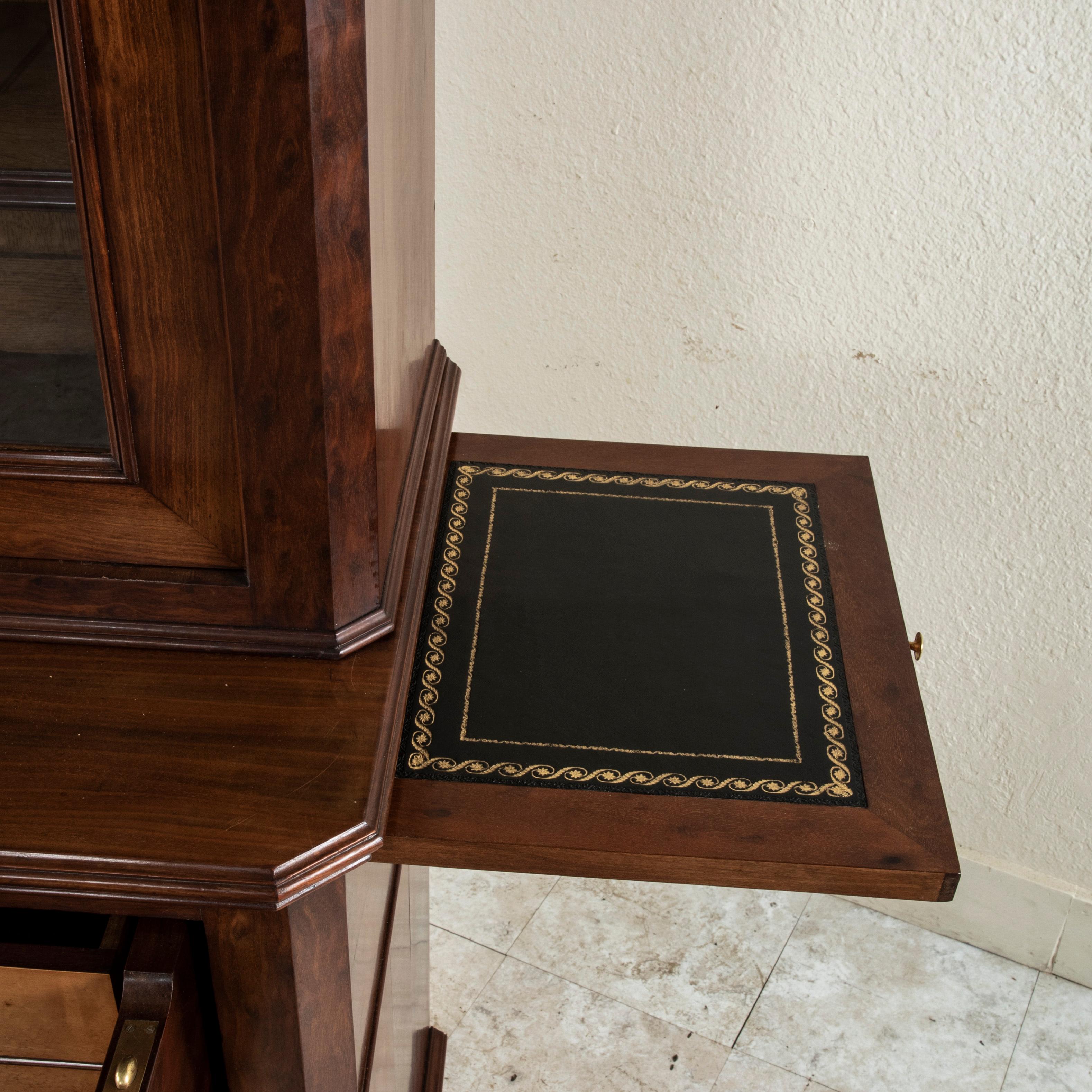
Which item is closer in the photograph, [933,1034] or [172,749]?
[172,749]

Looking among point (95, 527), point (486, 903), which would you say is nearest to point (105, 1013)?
point (95, 527)

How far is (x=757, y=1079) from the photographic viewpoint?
1.67 meters

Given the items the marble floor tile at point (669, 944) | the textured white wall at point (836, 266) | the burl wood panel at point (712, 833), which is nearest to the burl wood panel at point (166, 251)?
the burl wood panel at point (712, 833)

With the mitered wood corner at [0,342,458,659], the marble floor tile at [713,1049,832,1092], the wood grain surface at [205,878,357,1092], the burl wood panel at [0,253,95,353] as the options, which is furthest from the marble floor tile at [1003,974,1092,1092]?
the burl wood panel at [0,253,95,353]

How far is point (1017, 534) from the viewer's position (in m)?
1.55

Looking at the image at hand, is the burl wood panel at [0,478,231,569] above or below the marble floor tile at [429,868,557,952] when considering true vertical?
above

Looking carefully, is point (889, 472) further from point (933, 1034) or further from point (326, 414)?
point (326, 414)

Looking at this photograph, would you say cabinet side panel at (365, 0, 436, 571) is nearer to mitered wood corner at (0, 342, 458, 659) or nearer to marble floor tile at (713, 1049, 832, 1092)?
mitered wood corner at (0, 342, 458, 659)

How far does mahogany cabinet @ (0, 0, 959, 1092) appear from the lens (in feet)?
2.13

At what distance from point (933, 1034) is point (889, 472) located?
0.86 m

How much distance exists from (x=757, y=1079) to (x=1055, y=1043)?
0.47 metres

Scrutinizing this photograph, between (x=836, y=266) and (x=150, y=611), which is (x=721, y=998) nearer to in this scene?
(x=836, y=266)

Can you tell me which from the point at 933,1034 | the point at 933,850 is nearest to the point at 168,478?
the point at 933,850

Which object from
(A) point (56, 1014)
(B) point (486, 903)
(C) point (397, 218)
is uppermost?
(C) point (397, 218)
